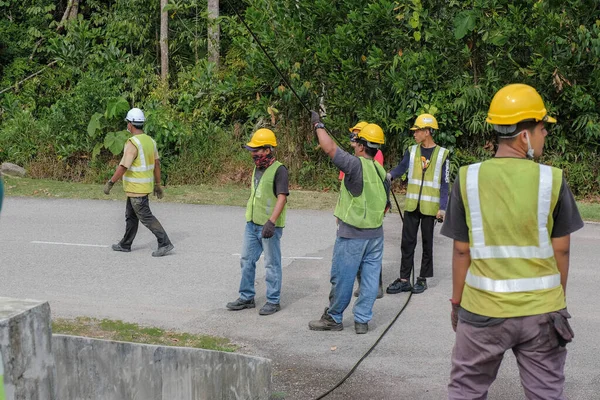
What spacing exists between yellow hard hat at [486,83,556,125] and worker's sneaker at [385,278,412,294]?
4884mm

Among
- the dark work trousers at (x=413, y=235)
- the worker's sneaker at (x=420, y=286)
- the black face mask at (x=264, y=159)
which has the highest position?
the black face mask at (x=264, y=159)

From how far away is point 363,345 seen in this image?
740 cm

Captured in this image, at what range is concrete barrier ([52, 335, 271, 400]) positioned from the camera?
18.0 ft

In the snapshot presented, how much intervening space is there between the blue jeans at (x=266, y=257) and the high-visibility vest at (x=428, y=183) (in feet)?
4.90

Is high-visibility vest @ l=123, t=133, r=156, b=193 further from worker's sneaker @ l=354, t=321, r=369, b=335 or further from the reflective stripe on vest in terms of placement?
the reflective stripe on vest

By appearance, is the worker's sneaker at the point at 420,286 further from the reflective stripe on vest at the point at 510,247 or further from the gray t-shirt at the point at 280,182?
the reflective stripe on vest at the point at 510,247

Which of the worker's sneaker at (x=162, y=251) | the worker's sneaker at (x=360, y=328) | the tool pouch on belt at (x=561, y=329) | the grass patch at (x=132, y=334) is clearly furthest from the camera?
the worker's sneaker at (x=162, y=251)

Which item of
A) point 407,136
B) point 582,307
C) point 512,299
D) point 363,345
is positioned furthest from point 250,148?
point 407,136

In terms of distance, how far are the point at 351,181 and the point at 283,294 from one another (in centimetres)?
213

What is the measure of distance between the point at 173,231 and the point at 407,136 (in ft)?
19.5

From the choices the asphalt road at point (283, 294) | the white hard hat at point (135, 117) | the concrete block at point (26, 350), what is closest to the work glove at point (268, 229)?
the asphalt road at point (283, 294)

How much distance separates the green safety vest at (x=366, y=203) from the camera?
7477 millimetres

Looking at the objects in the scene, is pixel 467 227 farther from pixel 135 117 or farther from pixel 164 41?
pixel 164 41

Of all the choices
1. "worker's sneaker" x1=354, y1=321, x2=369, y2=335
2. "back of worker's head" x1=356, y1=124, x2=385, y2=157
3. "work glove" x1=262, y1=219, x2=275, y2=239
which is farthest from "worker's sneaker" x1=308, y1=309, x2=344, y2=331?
"back of worker's head" x1=356, y1=124, x2=385, y2=157
